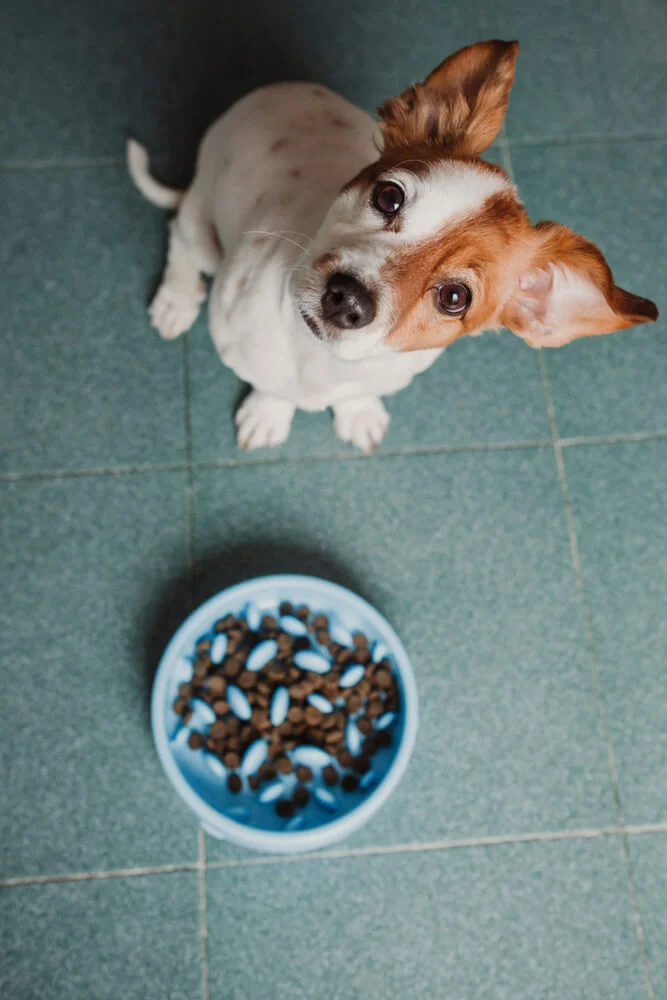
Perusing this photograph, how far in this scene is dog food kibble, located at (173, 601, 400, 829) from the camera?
→ 2195mm

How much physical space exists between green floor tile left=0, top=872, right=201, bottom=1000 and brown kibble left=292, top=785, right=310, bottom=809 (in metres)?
0.37

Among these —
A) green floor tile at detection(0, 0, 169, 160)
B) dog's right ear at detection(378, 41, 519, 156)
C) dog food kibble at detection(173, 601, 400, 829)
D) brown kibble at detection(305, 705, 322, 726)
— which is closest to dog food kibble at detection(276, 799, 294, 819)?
dog food kibble at detection(173, 601, 400, 829)

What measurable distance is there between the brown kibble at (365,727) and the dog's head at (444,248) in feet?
3.57

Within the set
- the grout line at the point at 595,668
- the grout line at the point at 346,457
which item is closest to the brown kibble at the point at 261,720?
the grout line at the point at 346,457

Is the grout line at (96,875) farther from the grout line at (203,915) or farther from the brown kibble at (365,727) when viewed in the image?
the brown kibble at (365,727)

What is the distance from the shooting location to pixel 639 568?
259 centimetres

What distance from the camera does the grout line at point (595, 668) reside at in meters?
2.33

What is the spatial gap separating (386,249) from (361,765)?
136cm

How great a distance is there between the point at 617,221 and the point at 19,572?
2.21 metres

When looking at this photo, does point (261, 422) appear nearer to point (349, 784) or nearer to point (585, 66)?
point (349, 784)

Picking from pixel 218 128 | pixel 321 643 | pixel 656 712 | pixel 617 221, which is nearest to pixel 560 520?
pixel 656 712

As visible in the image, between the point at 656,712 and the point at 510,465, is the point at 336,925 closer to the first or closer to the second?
the point at 656,712

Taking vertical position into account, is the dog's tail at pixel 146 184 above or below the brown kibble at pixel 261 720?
above

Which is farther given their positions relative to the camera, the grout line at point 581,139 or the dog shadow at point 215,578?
the grout line at point 581,139
